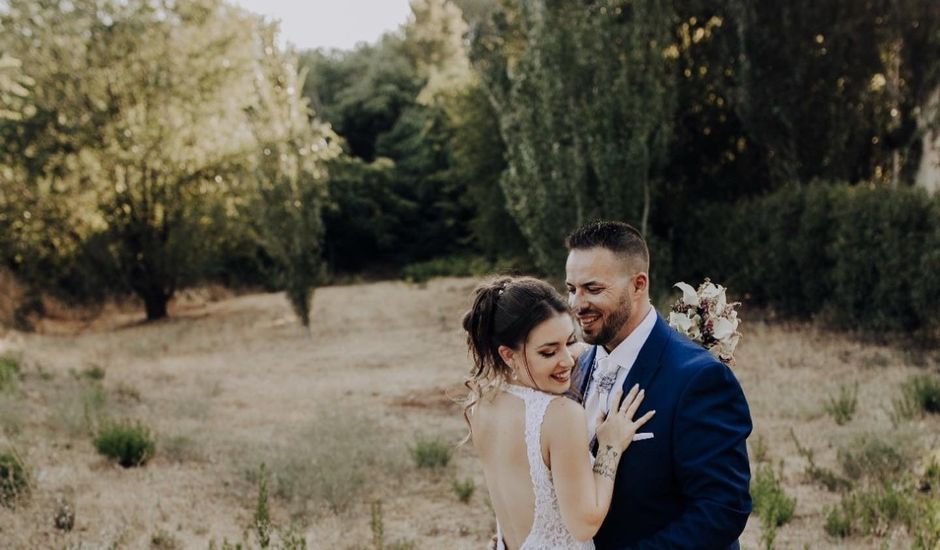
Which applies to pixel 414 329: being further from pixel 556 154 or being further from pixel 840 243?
pixel 840 243

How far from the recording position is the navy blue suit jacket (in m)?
2.34

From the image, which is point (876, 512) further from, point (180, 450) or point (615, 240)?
point (180, 450)

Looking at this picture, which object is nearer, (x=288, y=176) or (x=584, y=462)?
(x=584, y=462)

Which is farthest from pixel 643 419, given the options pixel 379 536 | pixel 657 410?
pixel 379 536

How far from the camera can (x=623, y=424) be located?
8.04 feet

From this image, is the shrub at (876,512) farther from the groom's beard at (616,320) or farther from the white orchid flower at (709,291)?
the groom's beard at (616,320)

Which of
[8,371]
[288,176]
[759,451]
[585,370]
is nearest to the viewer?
[585,370]

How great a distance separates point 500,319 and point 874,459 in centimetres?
515

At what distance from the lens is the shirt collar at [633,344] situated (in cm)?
263

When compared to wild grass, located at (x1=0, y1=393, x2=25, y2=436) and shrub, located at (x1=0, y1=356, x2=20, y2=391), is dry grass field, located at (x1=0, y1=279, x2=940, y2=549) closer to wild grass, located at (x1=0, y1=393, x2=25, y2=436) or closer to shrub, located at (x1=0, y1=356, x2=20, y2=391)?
wild grass, located at (x1=0, y1=393, x2=25, y2=436)

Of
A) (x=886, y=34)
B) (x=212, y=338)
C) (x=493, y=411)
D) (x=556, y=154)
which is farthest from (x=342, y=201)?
(x=493, y=411)

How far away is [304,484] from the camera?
6.76m

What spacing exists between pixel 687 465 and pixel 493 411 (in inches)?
25.8

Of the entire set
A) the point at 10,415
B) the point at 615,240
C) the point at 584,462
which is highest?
the point at 615,240
